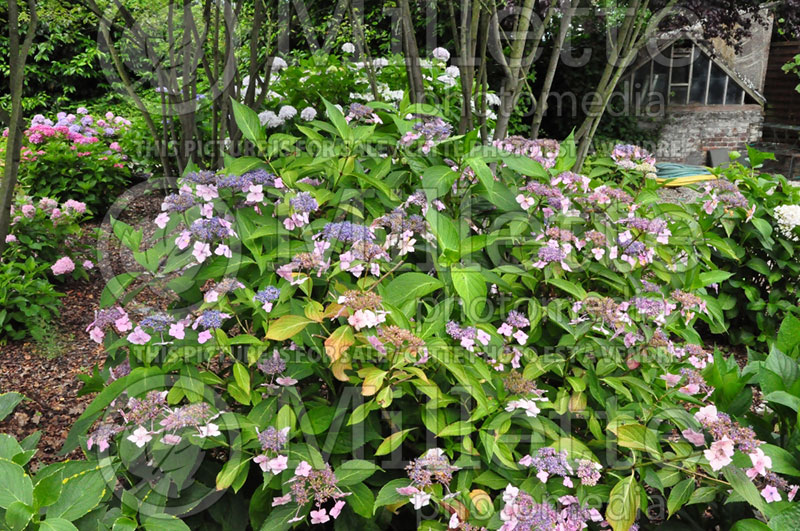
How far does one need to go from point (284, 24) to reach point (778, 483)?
284 cm

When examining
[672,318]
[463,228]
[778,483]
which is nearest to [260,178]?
[463,228]

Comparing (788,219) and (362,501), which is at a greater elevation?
(362,501)

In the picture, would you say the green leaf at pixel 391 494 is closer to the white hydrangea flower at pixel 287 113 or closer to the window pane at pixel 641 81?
the white hydrangea flower at pixel 287 113

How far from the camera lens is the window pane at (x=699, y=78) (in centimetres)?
956

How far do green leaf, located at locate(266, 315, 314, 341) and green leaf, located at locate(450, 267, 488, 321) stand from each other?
320 millimetres

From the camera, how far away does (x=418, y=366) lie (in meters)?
1.39

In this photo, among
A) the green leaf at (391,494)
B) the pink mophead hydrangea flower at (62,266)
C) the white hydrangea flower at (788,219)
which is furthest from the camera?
the pink mophead hydrangea flower at (62,266)

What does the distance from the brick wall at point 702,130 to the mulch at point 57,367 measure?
8288 millimetres

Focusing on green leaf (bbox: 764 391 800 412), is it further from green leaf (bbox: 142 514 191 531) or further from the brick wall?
the brick wall

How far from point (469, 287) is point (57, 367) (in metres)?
2.61

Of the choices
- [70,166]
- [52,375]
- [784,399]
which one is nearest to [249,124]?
[784,399]

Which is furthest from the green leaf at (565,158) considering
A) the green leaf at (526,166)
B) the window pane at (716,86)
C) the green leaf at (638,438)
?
the window pane at (716,86)

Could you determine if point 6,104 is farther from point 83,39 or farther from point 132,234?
point 132,234

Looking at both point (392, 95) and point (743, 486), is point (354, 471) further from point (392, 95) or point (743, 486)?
point (392, 95)
